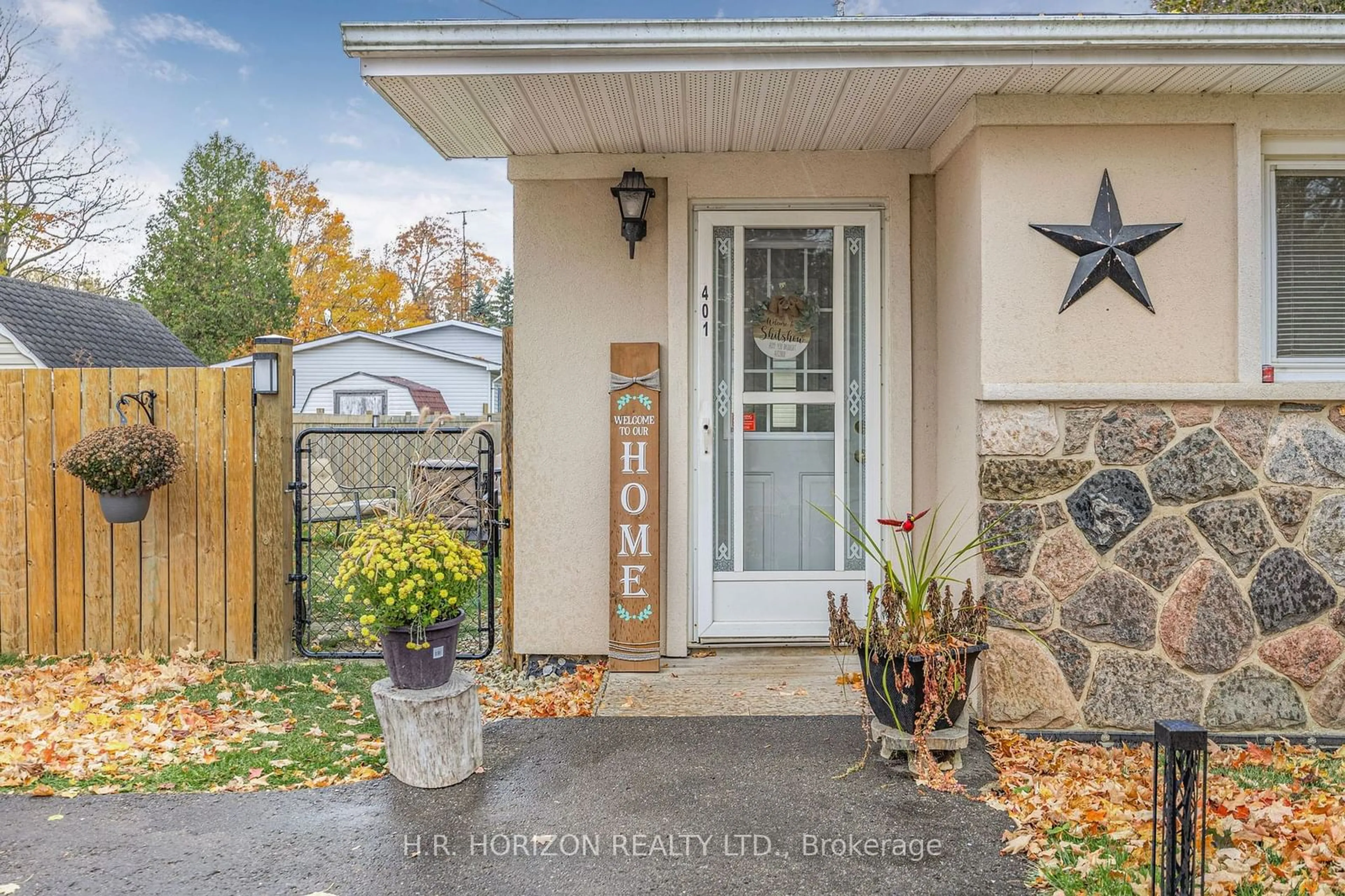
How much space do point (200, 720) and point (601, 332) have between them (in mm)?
2524

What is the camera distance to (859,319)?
4395 millimetres

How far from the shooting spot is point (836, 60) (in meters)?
3.25

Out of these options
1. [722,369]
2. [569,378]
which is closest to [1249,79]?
[722,369]

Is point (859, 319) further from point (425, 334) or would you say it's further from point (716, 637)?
point (425, 334)

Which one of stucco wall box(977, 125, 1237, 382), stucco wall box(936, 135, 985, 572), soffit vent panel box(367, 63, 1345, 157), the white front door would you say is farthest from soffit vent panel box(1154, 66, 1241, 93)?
the white front door

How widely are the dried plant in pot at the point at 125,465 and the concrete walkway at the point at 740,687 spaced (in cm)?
250

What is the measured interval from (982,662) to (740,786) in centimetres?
122

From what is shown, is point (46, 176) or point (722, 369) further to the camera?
point (46, 176)

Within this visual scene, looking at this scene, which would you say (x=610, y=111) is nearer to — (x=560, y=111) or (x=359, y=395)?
(x=560, y=111)

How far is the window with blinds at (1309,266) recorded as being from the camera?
Result: 3.70m

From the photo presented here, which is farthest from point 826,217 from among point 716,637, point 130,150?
point 130,150

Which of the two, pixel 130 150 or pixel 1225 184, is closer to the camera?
pixel 1225 184

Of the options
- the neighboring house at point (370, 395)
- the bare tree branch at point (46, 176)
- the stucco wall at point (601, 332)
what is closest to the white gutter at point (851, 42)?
the stucco wall at point (601, 332)

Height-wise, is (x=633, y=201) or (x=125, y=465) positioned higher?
(x=633, y=201)
